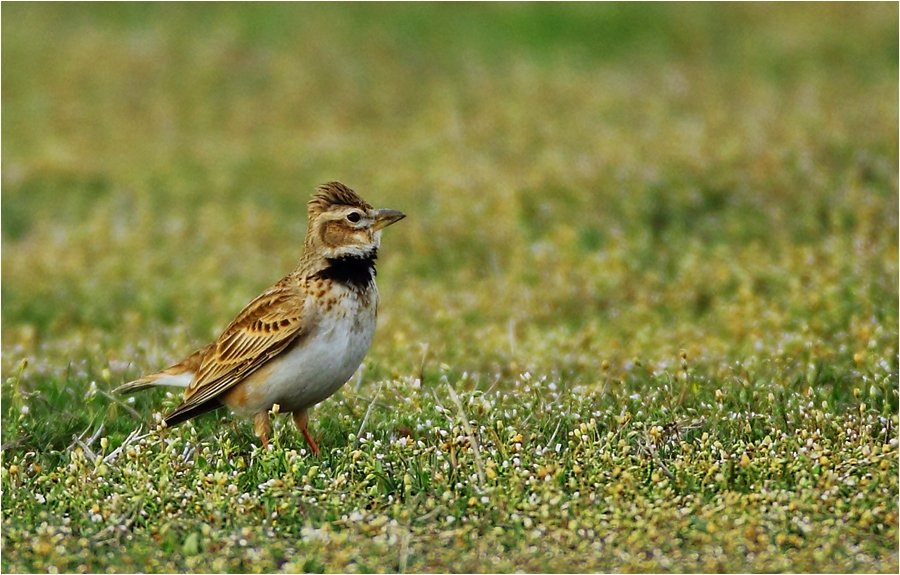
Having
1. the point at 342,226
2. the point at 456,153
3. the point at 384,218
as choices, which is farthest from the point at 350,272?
the point at 456,153

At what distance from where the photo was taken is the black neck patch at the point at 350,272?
22.9 ft

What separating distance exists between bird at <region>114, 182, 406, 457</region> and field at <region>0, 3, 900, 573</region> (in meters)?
0.28

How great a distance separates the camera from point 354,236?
7.09 meters

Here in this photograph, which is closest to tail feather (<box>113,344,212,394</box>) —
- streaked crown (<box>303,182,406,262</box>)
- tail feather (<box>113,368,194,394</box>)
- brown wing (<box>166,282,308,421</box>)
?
tail feather (<box>113,368,194,394</box>)

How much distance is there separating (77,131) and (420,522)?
1565 centimetres

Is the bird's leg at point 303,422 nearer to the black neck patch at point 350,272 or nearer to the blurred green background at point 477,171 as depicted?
the black neck patch at point 350,272

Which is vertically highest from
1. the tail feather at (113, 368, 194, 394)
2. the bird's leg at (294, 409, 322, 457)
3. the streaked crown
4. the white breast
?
the streaked crown

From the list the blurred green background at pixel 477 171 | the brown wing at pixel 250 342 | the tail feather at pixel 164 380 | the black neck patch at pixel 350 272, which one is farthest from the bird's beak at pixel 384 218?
the blurred green background at pixel 477 171

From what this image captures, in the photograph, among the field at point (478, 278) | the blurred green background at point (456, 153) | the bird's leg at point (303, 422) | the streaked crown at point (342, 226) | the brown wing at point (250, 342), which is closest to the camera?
the field at point (478, 278)

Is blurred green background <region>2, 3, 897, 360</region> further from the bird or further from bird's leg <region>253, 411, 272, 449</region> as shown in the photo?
bird's leg <region>253, 411, 272, 449</region>

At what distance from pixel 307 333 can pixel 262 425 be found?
636 mm

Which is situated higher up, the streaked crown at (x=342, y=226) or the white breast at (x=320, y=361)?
the streaked crown at (x=342, y=226)

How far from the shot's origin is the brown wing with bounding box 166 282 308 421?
22.4 feet

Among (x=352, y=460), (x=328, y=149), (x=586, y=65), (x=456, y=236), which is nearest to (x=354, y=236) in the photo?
(x=352, y=460)
